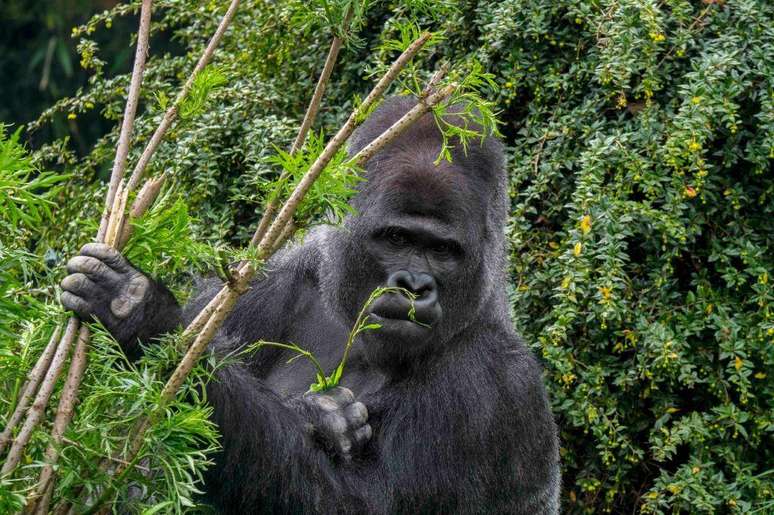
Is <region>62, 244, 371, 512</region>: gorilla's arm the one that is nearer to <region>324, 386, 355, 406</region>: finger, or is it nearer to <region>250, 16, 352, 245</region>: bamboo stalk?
<region>324, 386, 355, 406</region>: finger

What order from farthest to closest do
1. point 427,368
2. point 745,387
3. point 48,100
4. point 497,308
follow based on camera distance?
point 48,100 < point 745,387 < point 497,308 < point 427,368

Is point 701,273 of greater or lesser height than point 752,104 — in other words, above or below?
below

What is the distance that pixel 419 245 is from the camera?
3.55m

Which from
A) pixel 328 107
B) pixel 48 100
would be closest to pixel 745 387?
pixel 328 107

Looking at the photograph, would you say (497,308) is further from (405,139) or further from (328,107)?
(328,107)

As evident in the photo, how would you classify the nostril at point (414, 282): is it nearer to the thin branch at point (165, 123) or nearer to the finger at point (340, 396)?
the finger at point (340, 396)

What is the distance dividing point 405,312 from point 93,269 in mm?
1011

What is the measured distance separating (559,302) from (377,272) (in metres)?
1.24

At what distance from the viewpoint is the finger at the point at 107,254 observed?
278cm

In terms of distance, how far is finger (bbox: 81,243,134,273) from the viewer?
2.78 m

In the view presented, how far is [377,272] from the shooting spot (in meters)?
3.62

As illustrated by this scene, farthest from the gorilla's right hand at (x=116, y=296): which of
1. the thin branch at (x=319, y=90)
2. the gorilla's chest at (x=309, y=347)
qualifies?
the gorilla's chest at (x=309, y=347)

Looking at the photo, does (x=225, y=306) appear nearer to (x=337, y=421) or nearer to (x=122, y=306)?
(x=122, y=306)

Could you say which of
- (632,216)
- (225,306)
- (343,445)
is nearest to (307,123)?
(225,306)
